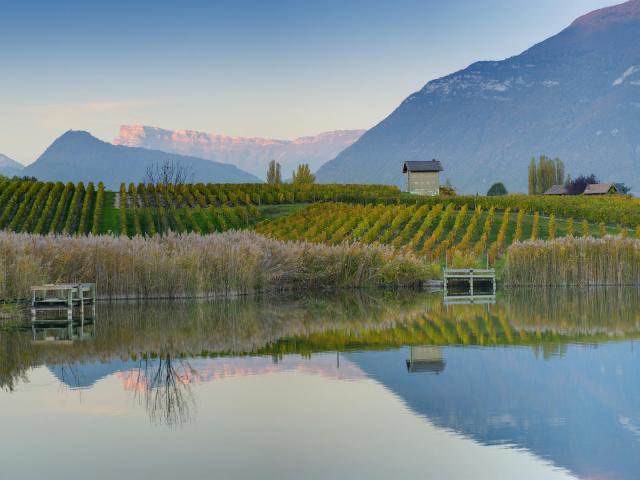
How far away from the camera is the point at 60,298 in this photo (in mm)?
27531

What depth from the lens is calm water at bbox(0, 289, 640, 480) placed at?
1013cm

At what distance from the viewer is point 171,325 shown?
75.8 feet

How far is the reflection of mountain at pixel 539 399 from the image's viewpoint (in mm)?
10531

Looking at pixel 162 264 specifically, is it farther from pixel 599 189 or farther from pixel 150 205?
pixel 599 189

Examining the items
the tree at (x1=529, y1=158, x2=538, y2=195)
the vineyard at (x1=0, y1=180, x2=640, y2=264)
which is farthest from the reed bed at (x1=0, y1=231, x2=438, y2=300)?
the tree at (x1=529, y1=158, x2=538, y2=195)

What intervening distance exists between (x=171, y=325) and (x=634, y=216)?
159 ft

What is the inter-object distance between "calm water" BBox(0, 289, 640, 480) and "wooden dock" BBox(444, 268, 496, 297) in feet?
43.9

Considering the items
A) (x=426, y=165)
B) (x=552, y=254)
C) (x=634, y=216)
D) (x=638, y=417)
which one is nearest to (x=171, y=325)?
(x=638, y=417)

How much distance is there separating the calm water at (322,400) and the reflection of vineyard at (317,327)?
0.32 feet

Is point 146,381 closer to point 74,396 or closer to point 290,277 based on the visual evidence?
point 74,396

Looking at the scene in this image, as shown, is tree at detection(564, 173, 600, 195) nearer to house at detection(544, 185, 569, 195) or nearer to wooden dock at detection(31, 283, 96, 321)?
house at detection(544, 185, 569, 195)

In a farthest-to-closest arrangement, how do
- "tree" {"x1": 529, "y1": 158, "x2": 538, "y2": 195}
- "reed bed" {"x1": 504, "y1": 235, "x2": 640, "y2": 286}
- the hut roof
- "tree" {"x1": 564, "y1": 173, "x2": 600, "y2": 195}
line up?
"tree" {"x1": 529, "y1": 158, "x2": 538, "y2": 195} < "tree" {"x1": 564, "y1": 173, "x2": 600, "y2": 195} < the hut roof < "reed bed" {"x1": 504, "y1": 235, "x2": 640, "y2": 286}

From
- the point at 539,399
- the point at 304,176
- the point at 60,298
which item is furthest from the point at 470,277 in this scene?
the point at 304,176

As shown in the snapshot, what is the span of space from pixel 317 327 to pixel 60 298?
29.9 feet
